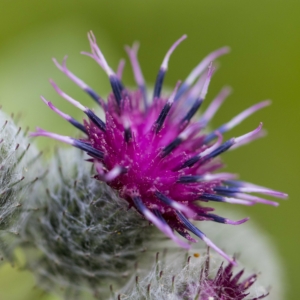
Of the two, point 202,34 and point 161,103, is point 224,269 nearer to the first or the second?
point 161,103

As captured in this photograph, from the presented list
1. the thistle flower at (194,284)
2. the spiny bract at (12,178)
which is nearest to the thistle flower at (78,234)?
the spiny bract at (12,178)

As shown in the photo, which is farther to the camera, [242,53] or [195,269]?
[242,53]

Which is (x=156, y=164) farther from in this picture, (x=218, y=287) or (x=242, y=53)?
(x=242, y=53)

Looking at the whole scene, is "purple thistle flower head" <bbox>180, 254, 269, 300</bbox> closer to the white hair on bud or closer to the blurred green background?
the white hair on bud

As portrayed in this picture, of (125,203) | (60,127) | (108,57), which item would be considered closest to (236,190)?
(125,203)

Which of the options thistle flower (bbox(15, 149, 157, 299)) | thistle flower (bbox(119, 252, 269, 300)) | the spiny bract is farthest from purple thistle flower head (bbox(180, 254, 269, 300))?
the spiny bract

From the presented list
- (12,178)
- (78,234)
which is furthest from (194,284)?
(12,178)

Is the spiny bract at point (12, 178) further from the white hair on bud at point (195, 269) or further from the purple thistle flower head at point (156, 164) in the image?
the white hair on bud at point (195, 269)
